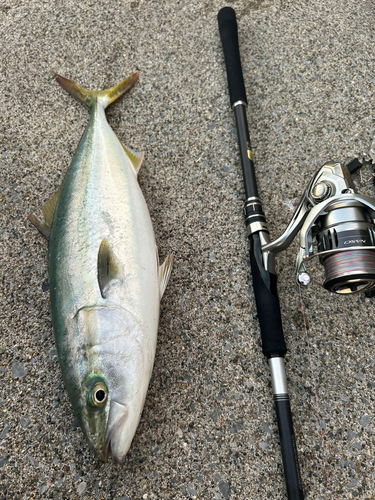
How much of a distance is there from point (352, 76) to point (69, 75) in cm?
173

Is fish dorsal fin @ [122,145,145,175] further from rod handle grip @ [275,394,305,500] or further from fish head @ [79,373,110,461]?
rod handle grip @ [275,394,305,500]

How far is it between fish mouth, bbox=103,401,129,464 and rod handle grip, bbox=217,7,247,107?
1.63m

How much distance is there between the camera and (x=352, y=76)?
2166 mm

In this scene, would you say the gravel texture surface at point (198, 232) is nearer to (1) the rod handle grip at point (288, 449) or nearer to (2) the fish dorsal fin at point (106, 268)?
(1) the rod handle grip at point (288, 449)

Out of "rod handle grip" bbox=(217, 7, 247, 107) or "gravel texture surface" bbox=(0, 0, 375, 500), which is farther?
"rod handle grip" bbox=(217, 7, 247, 107)

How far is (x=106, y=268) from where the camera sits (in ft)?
4.66

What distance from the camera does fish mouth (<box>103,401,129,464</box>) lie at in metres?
1.26

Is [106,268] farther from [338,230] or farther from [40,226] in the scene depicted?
[338,230]

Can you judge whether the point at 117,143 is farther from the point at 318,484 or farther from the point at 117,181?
the point at 318,484

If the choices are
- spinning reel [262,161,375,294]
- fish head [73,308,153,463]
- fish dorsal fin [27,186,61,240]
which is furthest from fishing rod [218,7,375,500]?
fish dorsal fin [27,186,61,240]

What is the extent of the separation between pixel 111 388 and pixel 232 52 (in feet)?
6.35

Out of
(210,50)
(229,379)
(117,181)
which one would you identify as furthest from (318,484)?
(210,50)

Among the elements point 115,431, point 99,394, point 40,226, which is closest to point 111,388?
point 99,394

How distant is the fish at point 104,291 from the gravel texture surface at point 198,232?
0.26 metres
